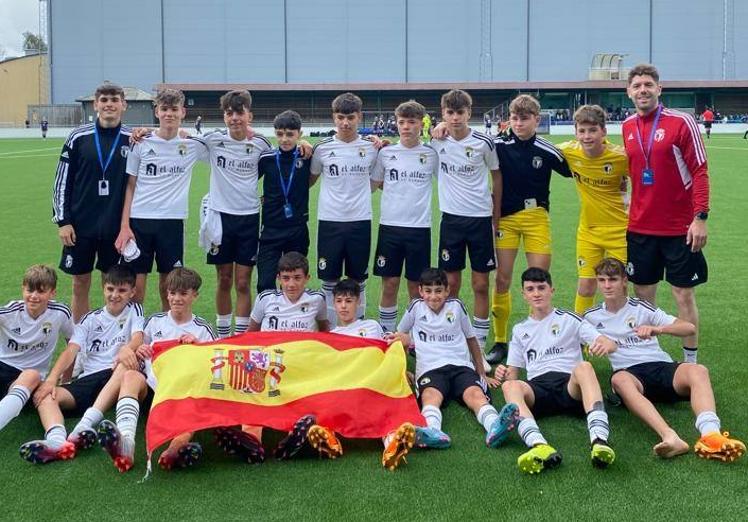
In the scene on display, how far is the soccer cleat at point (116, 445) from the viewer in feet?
12.7

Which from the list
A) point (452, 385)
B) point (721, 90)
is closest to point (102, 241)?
point (452, 385)

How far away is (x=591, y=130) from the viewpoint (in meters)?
5.82

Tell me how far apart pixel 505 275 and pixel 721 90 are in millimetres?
55582

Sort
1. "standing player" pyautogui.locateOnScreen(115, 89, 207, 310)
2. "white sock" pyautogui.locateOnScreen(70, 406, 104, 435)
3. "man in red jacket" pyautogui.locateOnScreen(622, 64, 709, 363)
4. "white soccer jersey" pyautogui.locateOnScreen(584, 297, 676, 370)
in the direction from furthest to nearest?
"standing player" pyautogui.locateOnScreen(115, 89, 207, 310), "man in red jacket" pyautogui.locateOnScreen(622, 64, 709, 363), "white soccer jersey" pyautogui.locateOnScreen(584, 297, 676, 370), "white sock" pyautogui.locateOnScreen(70, 406, 104, 435)

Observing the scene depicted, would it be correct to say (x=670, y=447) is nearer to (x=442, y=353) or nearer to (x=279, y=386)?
(x=442, y=353)

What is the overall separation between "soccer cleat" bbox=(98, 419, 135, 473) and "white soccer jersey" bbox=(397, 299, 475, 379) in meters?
1.97

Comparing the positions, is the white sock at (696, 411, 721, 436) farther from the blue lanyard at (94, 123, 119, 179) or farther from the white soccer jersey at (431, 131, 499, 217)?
the blue lanyard at (94, 123, 119, 179)

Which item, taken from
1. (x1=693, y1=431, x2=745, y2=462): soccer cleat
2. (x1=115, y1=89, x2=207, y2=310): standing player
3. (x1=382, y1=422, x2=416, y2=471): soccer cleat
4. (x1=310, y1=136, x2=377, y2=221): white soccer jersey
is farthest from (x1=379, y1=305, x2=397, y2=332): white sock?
(x1=693, y1=431, x2=745, y2=462): soccer cleat

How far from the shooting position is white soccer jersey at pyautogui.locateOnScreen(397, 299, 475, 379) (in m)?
5.15

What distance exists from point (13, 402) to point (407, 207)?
3.20 m

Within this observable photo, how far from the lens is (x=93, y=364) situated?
5043mm

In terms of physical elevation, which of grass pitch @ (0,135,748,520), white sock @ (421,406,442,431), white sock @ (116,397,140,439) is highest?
white sock @ (116,397,140,439)

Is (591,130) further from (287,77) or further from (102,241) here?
(287,77)

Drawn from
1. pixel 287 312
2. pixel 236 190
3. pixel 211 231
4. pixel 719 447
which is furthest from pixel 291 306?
pixel 719 447
